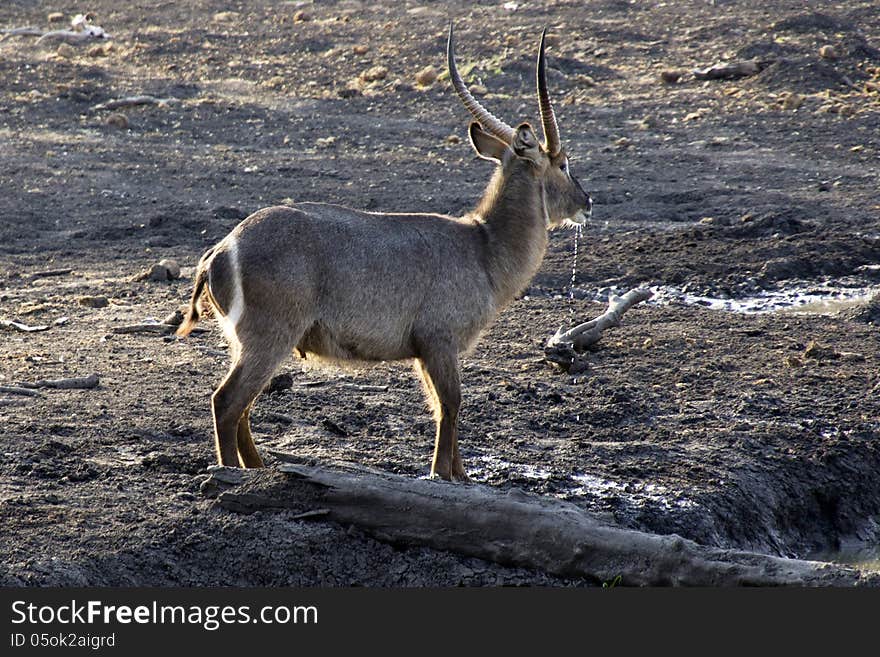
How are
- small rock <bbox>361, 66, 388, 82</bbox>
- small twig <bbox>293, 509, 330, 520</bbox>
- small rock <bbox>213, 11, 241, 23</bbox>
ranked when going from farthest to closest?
small rock <bbox>213, 11, 241, 23</bbox> → small rock <bbox>361, 66, 388, 82</bbox> → small twig <bbox>293, 509, 330, 520</bbox>

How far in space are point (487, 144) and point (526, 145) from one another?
0.92ft

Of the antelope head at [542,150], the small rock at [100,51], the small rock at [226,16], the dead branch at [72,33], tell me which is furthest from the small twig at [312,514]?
the small rock at [226,16]

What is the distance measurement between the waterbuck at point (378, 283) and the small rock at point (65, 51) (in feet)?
49.0

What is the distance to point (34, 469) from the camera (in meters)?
6.37

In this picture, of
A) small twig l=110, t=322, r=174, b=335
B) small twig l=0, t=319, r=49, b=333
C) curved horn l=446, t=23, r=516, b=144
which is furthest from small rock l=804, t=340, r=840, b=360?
small twig l=0, t=319, r=49, b=333

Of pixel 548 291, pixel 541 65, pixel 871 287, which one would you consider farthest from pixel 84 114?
pixel 541 65

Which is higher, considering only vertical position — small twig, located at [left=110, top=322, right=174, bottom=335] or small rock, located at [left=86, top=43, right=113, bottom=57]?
small rock, located at [left=86, top=43, right=113, bottom=57]

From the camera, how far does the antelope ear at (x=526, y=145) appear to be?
718 cm

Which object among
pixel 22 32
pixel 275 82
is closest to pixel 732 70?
pixel 275 82

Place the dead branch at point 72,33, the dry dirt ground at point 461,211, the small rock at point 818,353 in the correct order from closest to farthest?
the dry dirt ground at point 461,211
the small rock at point 818,353
the dead branch at point 72,33

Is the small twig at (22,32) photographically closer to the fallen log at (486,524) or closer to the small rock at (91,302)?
the small rock at (91,302)

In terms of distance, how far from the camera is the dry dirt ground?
6.34 meters

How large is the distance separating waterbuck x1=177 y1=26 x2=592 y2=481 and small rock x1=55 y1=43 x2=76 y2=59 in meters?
14.9

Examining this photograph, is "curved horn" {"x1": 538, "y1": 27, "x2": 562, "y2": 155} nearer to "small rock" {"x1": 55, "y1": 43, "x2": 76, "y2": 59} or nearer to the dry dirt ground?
the dry dirt ground
